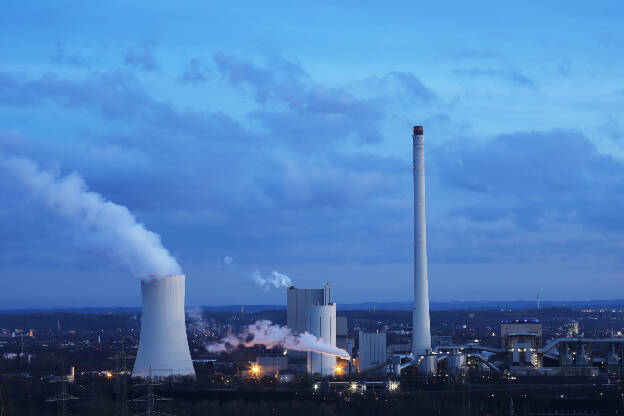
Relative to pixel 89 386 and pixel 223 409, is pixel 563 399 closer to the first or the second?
pixel 223 409

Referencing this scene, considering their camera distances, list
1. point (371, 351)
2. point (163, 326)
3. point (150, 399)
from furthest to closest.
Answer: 1. point (371, 351)
2. point (163, 326)
3. point (150, 399)

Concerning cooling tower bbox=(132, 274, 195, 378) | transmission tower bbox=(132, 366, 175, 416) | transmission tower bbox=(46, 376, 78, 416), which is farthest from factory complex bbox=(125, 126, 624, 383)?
transmission tower bbox=(46, 376, 78, 416)

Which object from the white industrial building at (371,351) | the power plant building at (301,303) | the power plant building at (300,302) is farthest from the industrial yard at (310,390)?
the power plant building at (300,302)

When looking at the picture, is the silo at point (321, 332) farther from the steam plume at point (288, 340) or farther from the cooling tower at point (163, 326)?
the cooling tower at point (163, 326)

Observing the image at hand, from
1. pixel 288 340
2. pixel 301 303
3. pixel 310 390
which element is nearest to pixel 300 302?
pixel 301 303

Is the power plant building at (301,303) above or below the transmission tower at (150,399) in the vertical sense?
above

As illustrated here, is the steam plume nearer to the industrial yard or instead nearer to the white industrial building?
the industrial yard

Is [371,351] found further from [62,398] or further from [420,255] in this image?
[62,398]
